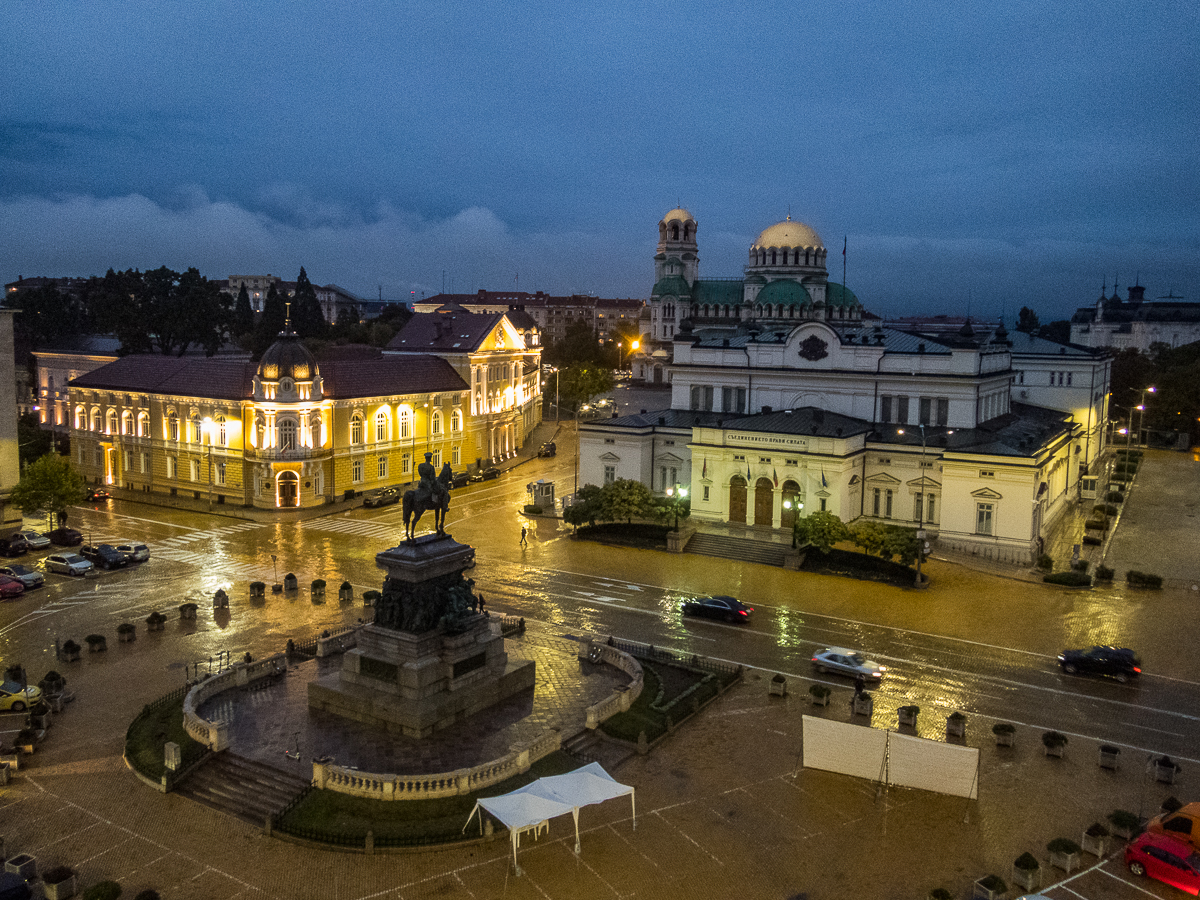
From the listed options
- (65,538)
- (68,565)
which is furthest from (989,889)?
(65,538)

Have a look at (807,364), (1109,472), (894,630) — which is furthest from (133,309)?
(1109,472)

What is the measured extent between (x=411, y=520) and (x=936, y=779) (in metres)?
18.5

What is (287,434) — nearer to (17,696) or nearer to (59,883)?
(17,696)

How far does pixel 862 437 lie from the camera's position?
59.2m

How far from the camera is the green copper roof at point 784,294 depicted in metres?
123

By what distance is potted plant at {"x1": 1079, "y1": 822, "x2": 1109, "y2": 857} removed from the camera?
23.4m

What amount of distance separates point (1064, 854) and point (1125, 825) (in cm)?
264

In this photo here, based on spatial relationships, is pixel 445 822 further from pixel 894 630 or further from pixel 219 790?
pixel 894 630

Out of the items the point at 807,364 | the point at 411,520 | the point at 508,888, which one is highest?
the point at 807,364

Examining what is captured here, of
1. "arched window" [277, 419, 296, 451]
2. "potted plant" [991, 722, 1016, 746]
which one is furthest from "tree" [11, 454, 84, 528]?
"potted plant" [991, 722, 1016, 746]

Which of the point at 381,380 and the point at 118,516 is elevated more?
the point at 381,380

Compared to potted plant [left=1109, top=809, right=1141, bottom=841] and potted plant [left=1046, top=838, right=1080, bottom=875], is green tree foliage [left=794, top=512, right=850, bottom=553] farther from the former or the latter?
potted plant [left=1046, top=838, right=1080, bottom=875]

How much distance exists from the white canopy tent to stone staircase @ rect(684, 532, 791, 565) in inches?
1205

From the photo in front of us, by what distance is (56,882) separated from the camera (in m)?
21.1
